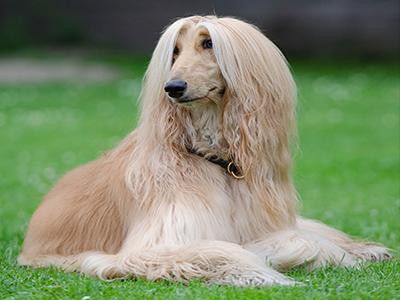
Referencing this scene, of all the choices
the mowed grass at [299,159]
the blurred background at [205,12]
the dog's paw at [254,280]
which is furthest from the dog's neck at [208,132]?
the blurred background at [205,12]

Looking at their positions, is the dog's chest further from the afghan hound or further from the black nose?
the black nose

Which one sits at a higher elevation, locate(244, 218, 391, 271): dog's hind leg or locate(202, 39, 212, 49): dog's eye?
locate(202, 39, 212, 49): dog's eye

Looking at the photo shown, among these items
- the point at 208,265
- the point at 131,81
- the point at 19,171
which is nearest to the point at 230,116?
the point at 208,265

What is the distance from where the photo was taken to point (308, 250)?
250 inches

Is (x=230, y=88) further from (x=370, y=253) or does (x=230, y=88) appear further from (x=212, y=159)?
(x=370, y=253)

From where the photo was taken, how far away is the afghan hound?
612cm

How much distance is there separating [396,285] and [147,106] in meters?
1.82

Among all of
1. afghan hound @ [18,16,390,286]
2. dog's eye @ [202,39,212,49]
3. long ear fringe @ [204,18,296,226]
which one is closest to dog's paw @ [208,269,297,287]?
afghan hound @ [18,16,390,286]

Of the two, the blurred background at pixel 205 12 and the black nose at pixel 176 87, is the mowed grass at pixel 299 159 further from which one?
the black nose at pixel 176 87

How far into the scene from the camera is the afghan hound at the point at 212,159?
6125 millimetres

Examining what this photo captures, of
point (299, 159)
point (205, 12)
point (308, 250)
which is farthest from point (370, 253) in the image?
point (205, 12)

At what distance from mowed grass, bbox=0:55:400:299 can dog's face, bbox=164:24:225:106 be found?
2.60ft

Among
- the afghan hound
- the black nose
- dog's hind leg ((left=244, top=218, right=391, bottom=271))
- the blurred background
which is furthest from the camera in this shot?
the blurred background

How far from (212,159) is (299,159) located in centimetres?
645
